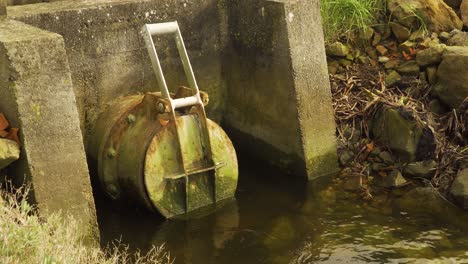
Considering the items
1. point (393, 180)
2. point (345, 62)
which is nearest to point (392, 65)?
point (345, 62)

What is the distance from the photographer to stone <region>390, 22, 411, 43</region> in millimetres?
8312

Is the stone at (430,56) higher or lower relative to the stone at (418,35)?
lower

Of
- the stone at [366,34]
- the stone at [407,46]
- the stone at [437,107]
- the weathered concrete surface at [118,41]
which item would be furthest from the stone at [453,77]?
the weathered concrete surface at [118,41]

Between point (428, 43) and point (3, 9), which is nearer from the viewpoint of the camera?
point (3, 9)

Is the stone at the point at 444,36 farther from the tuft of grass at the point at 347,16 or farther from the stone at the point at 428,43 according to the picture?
the tuft of grass at the point at 347,16

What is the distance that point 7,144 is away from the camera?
214 inches

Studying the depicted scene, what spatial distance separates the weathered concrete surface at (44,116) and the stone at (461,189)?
10.1ft

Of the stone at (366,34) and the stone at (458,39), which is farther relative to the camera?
the stone at (366,34)

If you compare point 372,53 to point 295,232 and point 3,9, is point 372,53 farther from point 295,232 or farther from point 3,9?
point 3,9

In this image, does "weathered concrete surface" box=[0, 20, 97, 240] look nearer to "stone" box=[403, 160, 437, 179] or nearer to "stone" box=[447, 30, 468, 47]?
"stone" box=[403, 160, 437, 179]

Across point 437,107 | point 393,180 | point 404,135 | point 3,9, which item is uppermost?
point 3,9

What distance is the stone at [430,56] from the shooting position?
784 cm

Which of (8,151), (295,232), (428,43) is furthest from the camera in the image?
(428,43)

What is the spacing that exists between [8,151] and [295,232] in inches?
92.1
